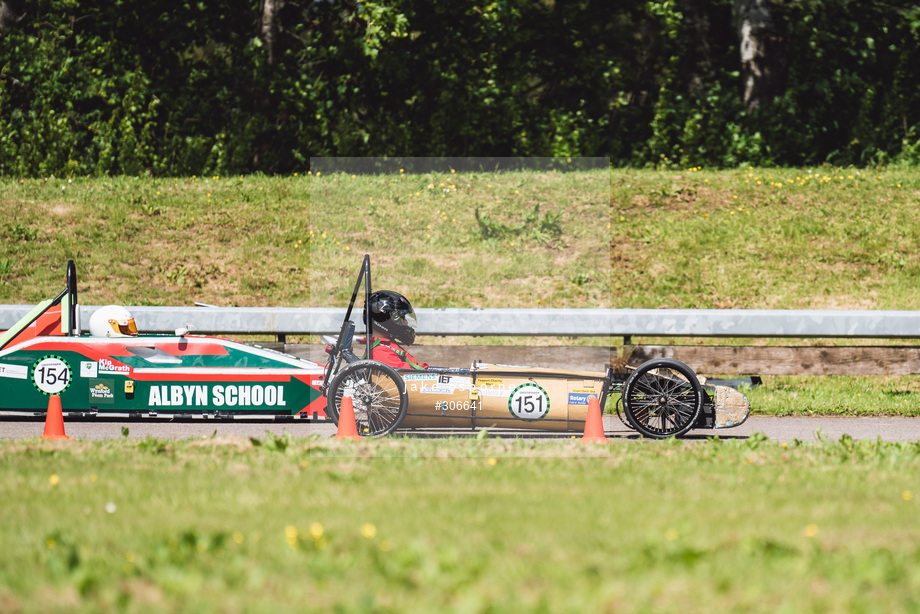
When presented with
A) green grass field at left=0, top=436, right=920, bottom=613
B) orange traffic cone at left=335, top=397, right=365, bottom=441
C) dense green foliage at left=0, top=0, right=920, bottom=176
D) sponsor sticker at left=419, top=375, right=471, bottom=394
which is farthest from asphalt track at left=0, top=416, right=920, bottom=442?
dense green foliage at left=0, top=0, right=920, bottom=176

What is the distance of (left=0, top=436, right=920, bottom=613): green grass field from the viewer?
10.8 feet

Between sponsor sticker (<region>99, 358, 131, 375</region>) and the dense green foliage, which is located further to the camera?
the dense green foliage

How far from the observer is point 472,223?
44.6 ft

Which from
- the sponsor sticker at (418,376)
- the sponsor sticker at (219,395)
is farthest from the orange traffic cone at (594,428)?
the sponsor sticker at (219,395)

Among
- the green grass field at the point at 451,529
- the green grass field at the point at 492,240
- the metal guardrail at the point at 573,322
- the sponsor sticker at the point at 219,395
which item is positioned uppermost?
the green grass field at the point at 492,240

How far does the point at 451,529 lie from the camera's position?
4.11 metres

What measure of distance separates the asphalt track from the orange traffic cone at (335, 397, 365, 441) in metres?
0.60

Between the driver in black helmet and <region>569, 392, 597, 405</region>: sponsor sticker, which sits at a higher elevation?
the driver in black helmet

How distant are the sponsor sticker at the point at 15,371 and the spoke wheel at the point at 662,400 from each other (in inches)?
198

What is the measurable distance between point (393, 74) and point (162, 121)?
484 centimetres

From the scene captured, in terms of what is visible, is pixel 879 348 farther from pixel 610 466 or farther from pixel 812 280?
pixel 610 466

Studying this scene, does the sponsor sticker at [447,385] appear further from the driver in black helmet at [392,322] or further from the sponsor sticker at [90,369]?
the sponsor sticker at [90,369]

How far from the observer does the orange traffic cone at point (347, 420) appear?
6.85m

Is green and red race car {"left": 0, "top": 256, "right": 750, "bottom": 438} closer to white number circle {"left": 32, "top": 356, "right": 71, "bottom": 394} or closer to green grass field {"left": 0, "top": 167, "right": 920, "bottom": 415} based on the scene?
white number circle {"left": 32, "top": 356, "right": 71, "bottom": 394}
